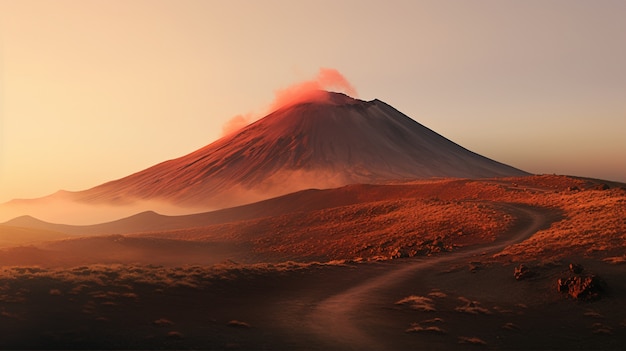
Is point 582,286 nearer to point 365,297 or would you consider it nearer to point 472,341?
point 472,341

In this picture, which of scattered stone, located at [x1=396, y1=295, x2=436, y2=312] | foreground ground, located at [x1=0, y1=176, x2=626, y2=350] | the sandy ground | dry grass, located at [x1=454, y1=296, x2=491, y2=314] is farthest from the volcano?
dry grass, located at [x1=454, y1=296, x2=491, y2=314]

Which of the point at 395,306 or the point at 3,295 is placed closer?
the point at 3,295

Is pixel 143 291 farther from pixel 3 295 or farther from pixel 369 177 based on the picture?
pixel 369 177

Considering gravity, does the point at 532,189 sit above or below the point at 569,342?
above

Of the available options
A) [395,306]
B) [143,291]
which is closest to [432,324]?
[395,306]

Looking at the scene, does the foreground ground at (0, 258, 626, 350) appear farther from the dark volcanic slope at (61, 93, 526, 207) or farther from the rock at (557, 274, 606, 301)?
the dark volcanic slope at (61, 93, 526, 207)

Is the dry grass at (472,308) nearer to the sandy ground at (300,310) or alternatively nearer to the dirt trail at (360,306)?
the sandy ground at (300,310)

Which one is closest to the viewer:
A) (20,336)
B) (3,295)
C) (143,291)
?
(20,336)

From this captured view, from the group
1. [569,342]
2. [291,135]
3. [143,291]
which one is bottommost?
[569,342]
